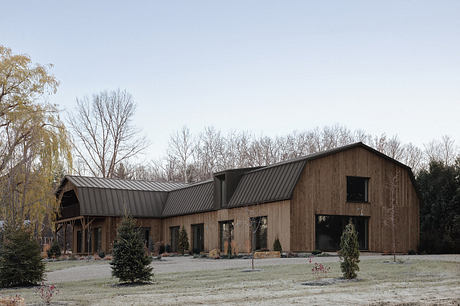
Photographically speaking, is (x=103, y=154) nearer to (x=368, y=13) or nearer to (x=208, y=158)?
(x=208, y=158)

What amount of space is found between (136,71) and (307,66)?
8.89 meters

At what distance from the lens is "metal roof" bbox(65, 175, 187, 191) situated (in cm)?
3806

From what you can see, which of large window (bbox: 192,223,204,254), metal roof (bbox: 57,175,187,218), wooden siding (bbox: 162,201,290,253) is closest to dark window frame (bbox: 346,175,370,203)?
wooden siding (bbox: 162,201,290,253)

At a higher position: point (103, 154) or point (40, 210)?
point (103, 154)

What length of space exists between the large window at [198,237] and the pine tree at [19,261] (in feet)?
57.6

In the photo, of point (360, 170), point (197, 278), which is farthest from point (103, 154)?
point (197, 278)

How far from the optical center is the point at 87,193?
37.3 meters

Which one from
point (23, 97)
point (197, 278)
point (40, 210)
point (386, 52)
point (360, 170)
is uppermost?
point (386, 52)

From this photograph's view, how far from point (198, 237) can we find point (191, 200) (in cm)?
256

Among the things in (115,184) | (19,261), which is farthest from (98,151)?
(19,261)

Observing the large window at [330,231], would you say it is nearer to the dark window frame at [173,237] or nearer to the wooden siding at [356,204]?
the wooden siding at [356,204]

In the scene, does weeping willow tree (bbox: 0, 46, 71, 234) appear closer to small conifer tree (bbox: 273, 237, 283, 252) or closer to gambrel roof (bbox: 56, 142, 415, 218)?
gambrel roof (bbox: 56, 142, 415, 218)

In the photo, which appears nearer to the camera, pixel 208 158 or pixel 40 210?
pixel 40 210

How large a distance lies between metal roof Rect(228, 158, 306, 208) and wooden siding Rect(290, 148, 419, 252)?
490 mm
